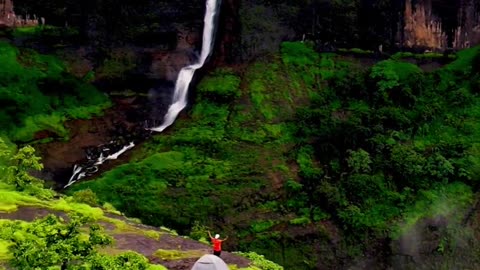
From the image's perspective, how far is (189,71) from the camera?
109 ft

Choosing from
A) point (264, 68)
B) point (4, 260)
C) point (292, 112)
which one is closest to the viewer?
point (4, 260)

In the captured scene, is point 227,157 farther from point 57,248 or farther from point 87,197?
point 57,248

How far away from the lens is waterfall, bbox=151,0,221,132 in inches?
1258

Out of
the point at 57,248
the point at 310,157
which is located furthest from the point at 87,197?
the point at 57,248


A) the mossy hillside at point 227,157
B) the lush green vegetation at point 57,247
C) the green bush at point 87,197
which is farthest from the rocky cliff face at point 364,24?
the lush green vegetation at point 57,247

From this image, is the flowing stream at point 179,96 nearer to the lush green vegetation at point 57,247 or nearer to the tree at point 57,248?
the lush green vegetation at point 57,247

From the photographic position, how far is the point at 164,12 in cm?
3366

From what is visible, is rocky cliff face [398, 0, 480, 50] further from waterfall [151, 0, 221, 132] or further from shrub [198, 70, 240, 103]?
waterfall [151, 0, 221, 132]

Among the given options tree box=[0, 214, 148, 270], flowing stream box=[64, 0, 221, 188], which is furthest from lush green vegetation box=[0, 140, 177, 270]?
flowing stream box=[64, 0, 221, 188]

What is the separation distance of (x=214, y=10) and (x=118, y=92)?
732 cm

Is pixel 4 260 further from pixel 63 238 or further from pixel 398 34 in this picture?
pixel 398 34

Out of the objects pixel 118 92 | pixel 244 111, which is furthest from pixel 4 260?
pixel 118 92

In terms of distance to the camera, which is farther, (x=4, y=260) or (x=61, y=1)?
(x=61, y=1)

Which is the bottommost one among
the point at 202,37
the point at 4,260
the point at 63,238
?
the point at 4,260
